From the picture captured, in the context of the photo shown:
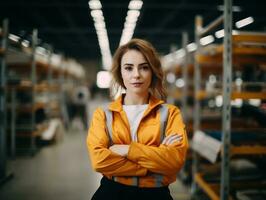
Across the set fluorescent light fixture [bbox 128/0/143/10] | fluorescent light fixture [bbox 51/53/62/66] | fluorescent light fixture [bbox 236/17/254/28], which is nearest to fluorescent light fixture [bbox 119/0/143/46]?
fluorescent light fixture [bbox 128/0/143/10]

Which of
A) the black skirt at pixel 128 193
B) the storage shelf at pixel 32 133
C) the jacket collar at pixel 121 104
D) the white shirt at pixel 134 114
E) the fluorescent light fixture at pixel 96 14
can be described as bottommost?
the storage shelf at pixel 32 133

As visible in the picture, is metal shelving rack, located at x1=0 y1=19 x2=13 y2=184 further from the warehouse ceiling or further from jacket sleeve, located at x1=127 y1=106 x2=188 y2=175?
Answer: jacket sleeve, located at x1=127 y1=106 x2=188 y2=175

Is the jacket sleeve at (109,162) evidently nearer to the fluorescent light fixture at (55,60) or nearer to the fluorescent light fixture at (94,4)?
the fluorescent light fixture at (55,60)

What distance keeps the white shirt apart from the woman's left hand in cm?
11

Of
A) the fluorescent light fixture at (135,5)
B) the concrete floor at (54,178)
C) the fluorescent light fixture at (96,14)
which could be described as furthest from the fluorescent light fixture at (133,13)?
the concrete floor at (54,178)

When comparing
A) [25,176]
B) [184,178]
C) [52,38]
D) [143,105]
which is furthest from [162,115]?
[52,38]

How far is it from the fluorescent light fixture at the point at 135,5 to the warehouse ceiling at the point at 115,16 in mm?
144

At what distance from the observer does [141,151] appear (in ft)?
5.78

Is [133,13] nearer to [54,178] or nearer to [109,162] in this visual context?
[54,178]

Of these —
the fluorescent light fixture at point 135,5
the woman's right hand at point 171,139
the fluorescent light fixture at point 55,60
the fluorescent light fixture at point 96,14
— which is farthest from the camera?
the fluorescent light fixture at point 96,14

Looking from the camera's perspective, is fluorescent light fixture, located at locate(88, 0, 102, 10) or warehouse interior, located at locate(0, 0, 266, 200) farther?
fluorescent light fixture, located at locate(88, 0, 102, 10)

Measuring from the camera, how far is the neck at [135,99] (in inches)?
78.3

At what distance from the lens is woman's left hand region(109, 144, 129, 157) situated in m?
1.79

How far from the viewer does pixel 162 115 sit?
6.27ft
